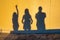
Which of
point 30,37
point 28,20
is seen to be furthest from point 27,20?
point 30,37

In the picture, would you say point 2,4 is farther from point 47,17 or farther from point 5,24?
point 47,17

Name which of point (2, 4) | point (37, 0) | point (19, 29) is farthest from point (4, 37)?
point (37, 0)

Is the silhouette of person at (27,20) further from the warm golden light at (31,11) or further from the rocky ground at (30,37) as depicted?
the rocky ground at (30,37)

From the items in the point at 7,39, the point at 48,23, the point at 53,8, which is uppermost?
the point at 53,8

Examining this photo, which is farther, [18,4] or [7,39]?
[18,4]

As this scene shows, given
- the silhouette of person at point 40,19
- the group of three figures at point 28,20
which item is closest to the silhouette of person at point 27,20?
the group of three figures at point 28,20

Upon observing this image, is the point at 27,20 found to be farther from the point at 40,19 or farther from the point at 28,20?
the point at 40,19

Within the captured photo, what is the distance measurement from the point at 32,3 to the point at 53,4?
39cm

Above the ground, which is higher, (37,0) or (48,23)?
(37,0)

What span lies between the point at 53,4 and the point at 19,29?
2.59 ft

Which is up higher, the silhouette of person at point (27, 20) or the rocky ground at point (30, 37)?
the silhouette of person at point (27, 20)

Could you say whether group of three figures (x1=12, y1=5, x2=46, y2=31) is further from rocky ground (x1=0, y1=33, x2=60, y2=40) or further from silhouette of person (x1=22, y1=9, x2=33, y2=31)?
rocky ground (x1=0, y1=33, x2=60, y2=40)

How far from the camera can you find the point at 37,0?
327 centimetres

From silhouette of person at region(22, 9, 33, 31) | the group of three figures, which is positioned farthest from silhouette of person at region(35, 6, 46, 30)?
silhouette of person at region(22, 9, 33, 31)
